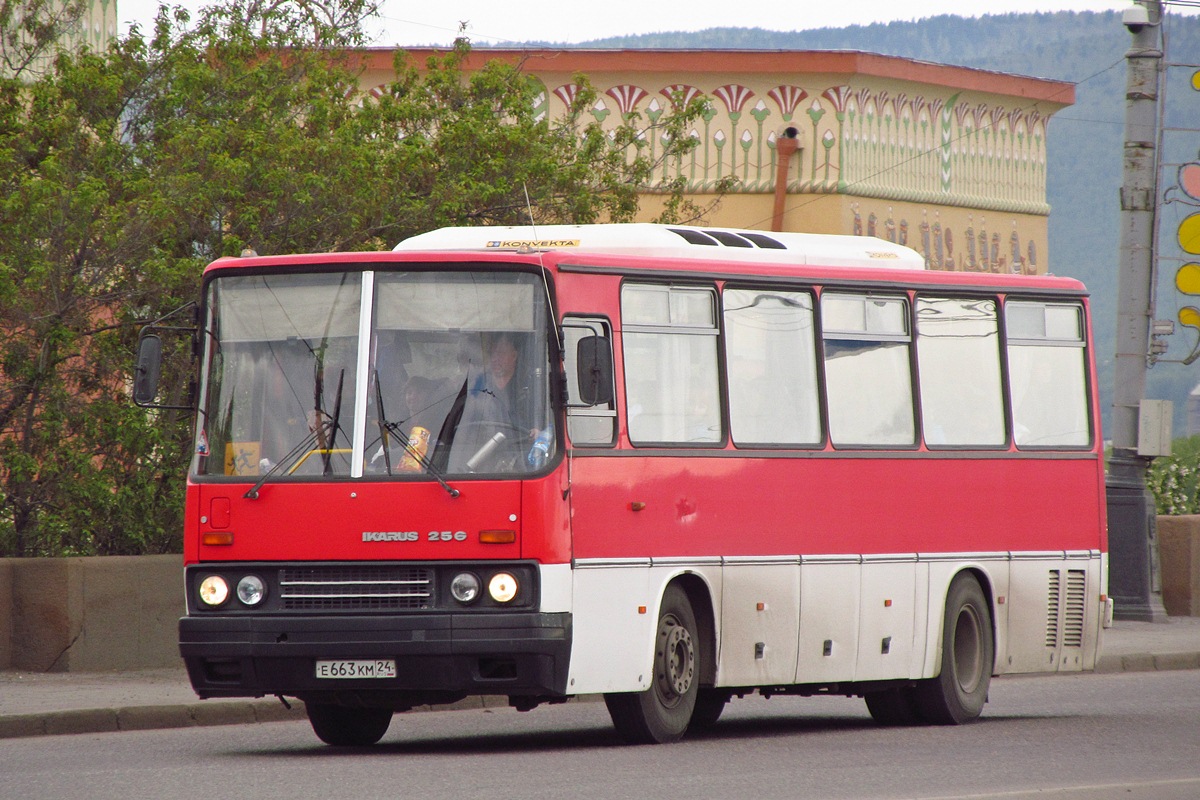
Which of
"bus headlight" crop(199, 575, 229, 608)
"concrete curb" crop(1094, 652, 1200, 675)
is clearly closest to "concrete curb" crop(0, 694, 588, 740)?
"bus headlight" crop(199, 575, 229, 608)

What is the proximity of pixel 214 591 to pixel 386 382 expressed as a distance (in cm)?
156

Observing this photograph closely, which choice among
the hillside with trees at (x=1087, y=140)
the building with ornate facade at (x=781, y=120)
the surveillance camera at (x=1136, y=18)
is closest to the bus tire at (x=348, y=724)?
the surveillance camera at (x=1136, y=18)

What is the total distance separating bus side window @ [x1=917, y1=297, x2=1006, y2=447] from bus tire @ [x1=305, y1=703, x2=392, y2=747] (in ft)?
14.3

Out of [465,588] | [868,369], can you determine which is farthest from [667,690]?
[868,369]

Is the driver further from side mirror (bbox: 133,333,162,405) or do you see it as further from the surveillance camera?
the surveillance camera

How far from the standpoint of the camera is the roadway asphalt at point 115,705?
15.0m

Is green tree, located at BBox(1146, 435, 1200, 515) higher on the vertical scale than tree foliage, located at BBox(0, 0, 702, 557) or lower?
lower

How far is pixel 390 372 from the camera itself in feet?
42.3

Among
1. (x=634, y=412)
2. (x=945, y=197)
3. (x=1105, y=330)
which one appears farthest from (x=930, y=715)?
(x=1105, y=330)

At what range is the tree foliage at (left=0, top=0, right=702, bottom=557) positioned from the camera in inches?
712

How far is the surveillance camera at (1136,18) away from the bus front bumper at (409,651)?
14.8 meters

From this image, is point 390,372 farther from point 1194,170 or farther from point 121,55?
point 1194,170

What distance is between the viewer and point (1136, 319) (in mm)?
25359

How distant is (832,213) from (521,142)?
9.87m
